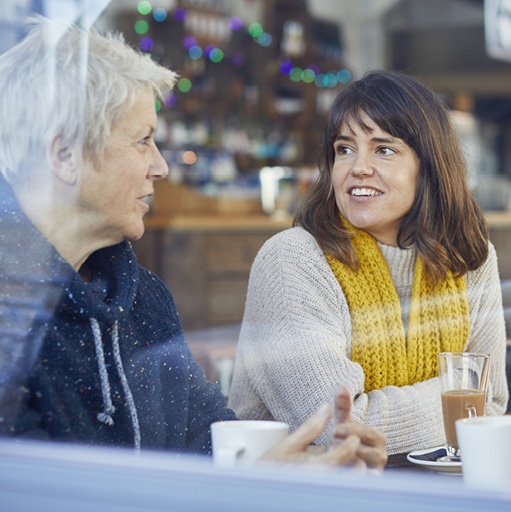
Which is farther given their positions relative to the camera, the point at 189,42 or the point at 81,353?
the point at 189,42

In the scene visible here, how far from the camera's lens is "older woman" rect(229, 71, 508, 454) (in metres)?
1.37

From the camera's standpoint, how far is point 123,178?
1.05m

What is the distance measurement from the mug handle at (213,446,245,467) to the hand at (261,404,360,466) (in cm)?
3

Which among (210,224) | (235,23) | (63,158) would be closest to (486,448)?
(63,158)

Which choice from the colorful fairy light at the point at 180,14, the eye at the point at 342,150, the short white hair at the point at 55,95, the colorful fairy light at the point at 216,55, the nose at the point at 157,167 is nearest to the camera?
the short white hair at the point at 55,95

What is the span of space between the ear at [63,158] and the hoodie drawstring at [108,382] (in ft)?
0.65

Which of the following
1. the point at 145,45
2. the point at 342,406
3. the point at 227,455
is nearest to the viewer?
the point at 227,455

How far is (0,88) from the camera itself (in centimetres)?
100

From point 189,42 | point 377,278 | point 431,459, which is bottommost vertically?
point 431,459

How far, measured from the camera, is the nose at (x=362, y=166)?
149cm

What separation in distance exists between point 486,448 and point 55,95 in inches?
26.9

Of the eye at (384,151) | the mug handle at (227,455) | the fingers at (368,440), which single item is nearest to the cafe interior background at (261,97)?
the eye at (384,151)

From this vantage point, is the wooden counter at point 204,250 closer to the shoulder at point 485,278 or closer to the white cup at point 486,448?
the shoulder at point 485,278

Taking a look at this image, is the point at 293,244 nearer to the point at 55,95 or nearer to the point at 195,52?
the point at 55,95
